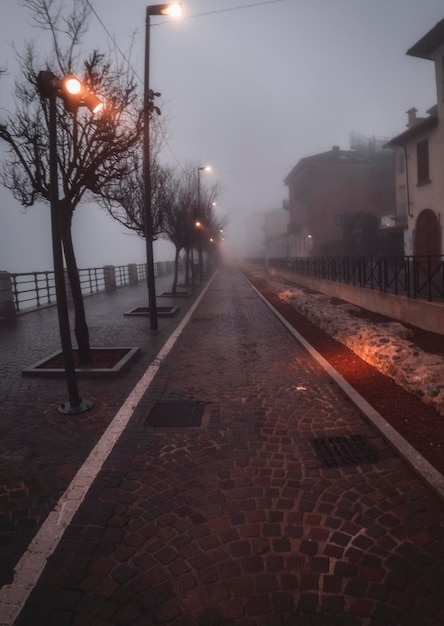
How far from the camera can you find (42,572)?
98.1 inches

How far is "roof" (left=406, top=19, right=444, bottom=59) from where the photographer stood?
15.7 meters

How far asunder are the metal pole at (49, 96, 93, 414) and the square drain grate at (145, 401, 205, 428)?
38.4 inches

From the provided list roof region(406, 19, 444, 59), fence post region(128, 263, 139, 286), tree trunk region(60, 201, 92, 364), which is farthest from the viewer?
fence post region(128, 263, 139, 286)

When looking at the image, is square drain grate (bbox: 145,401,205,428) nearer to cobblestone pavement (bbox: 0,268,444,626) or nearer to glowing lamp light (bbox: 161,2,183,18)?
cobblestone pavement (bbox: 0,268,444,626)

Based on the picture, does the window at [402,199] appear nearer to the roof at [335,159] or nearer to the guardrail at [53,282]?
the roof at [335,159]

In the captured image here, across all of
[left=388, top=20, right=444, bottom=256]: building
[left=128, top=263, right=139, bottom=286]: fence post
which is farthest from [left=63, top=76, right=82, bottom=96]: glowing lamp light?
[left=128, top=263, right=139, bottom=286]: fence post

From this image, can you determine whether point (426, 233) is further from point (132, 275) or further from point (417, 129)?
point (132, 275)

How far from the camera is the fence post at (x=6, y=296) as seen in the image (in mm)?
13328

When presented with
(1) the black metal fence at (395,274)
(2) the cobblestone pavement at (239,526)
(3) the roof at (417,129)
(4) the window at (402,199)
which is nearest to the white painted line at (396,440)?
(2) the cobblestone pavement at (239,526)

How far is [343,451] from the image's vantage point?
3943mm

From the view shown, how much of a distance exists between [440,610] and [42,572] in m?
2.41

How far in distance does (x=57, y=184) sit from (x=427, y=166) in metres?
19.2

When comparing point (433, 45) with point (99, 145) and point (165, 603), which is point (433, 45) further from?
point (165, 603)

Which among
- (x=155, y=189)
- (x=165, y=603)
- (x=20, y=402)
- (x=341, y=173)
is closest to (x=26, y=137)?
(x=20, y=402)
